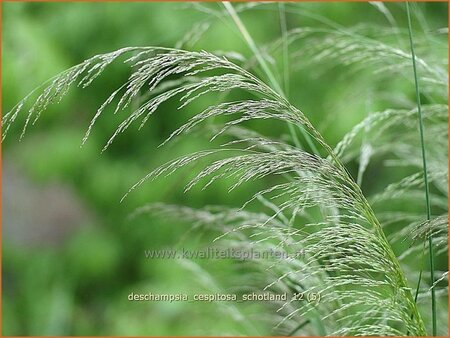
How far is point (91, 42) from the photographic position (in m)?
2.75

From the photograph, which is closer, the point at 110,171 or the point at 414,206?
the point at 414,206

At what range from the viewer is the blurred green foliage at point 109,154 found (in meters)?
2.51

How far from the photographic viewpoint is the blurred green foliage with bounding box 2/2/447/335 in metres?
2.51

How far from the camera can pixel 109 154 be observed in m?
2.86

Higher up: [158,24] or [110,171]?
[158,24]

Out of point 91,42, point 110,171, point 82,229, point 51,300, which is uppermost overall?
point 91,42

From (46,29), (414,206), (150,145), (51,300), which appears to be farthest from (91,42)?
(414,206)

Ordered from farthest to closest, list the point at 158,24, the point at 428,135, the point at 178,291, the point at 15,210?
the point at 15,210
the point at 158,24
the point at 178,291
the point at 428,135

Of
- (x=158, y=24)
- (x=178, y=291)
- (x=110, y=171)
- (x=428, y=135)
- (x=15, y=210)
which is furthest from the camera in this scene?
(x=15, y=210)

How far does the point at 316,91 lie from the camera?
2672mm

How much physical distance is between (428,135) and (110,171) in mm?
1768

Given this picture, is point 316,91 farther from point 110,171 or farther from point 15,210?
point 15,210

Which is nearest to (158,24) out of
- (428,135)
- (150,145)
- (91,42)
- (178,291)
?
(91,42)

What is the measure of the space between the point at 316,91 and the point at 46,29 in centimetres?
102
